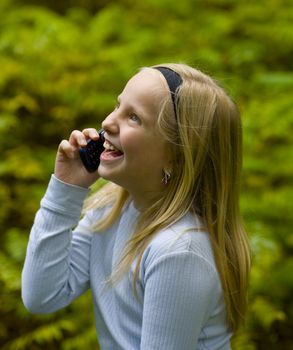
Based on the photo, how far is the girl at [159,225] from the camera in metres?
1.68

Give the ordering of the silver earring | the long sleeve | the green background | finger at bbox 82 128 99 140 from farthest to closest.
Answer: the green background < finger at bbox 82 128 99 140 < the silver earring < the long sleeve

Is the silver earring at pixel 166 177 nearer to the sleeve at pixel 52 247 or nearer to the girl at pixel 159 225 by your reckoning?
the girl at pixel 159 225

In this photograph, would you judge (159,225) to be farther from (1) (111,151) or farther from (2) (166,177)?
(1) (111,151)

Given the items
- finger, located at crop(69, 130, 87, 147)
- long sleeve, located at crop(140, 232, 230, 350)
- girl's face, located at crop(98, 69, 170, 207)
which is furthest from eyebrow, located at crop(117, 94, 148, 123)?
long sleeve, located at crop(140, 232, 230, 350)

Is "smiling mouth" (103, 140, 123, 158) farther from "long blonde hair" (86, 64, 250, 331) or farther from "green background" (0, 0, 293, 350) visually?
"green background" (0, 0, 293, 350)

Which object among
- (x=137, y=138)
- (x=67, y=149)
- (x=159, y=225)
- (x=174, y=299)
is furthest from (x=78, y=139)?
(x=174, y=299)

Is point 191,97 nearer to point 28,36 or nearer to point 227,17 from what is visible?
point 28,36

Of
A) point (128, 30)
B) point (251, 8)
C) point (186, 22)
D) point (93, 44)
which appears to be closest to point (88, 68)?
point (93, 44)

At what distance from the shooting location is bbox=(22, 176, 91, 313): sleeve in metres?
1.89

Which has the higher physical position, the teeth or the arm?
the teeth

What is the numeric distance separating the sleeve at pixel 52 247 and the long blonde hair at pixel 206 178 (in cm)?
19

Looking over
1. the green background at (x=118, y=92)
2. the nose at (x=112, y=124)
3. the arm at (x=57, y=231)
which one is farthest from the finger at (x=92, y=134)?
the green background at (x=118, y=92)

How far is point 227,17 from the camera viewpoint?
6.22 m

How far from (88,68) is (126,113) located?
11.5ft
